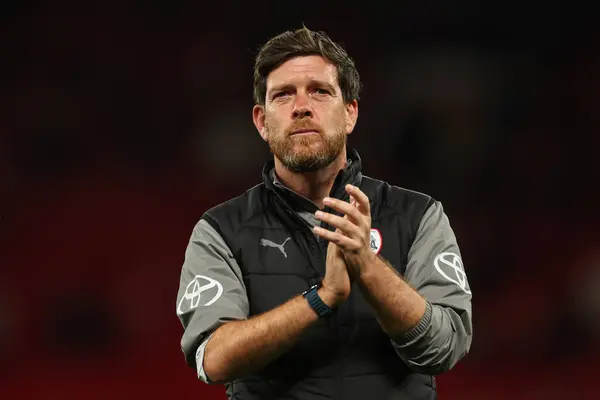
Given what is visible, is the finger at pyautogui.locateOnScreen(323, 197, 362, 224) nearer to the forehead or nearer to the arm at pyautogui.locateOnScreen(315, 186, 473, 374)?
the arm at pyautogui.locateOnScreen(315, 186, 473, 374)

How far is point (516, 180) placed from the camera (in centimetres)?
353

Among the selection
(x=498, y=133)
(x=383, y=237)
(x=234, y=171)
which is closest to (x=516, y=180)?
(x=498, y=133)

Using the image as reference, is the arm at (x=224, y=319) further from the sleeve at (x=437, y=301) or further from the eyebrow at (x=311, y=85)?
the eyebrow at (x=311, y=85)

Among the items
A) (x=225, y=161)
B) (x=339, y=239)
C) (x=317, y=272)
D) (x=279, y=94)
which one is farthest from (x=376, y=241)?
(x=225, y=161)

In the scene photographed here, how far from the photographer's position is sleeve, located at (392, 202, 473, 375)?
4.34 feet

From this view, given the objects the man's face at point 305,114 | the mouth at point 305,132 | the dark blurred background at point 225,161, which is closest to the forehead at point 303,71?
the man's face at point 305,114

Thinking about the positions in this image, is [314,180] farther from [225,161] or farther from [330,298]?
[225,161]

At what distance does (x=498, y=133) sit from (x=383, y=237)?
2206 mm

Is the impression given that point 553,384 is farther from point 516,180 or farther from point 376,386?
point 376,386

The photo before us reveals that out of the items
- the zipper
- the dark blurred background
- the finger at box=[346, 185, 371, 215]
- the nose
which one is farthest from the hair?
the dark blurred background

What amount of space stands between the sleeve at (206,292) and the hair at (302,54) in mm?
309

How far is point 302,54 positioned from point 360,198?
0.40 meters

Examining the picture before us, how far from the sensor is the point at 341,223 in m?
1.27

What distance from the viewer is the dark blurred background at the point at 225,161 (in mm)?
3320
